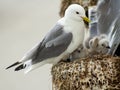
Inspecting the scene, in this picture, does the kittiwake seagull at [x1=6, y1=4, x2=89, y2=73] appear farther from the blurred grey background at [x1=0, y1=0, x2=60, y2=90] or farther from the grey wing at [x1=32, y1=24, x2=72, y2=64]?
the blurred grey background at [x1=0, y1=0, x2=60, y2=90]

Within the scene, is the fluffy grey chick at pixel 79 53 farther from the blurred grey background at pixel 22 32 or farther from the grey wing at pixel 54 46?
the blurred grey background at pixel 22 32

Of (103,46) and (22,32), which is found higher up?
(22,32)

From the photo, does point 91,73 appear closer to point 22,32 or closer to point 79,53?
point 79,53

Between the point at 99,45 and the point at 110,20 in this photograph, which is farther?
the point at 110,20

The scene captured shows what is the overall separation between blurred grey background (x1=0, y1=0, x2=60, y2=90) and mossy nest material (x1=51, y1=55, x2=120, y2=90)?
0.81 m

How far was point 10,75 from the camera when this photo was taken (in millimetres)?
2312

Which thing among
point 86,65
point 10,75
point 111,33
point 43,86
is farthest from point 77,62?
point 10,75

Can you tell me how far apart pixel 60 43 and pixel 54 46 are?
27 mm

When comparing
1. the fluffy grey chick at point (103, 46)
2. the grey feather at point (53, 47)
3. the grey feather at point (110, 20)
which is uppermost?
A: the grey feather at point (110, 20)

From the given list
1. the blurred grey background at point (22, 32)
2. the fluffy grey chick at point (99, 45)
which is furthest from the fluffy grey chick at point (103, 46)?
the blurred grey background at point (22, 32)

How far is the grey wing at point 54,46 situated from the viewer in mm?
1458

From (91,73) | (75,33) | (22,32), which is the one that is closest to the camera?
(91,73)

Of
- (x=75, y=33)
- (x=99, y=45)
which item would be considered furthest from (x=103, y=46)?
(x=75, y=33)

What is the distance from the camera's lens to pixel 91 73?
137 centimetres
